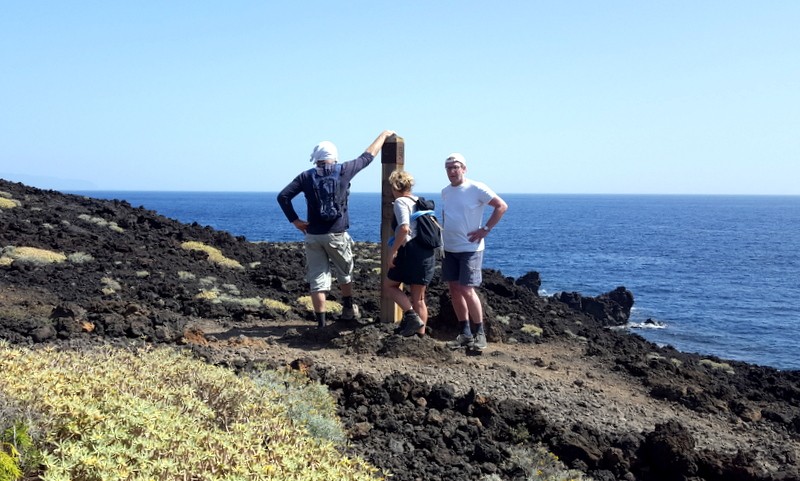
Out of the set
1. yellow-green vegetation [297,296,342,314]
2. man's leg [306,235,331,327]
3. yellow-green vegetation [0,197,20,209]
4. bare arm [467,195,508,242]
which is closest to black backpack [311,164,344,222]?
man's leg [306,235,331,327]

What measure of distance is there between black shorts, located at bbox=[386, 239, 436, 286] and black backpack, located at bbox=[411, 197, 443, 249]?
8cm

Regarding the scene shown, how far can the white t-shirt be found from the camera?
745 centimetres

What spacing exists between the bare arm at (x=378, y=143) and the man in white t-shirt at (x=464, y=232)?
35.3 inches

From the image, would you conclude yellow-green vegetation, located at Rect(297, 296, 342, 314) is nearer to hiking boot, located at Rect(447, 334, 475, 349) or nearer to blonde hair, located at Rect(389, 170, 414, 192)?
hiking boot, located at Rect(447, 334, 475, 349)

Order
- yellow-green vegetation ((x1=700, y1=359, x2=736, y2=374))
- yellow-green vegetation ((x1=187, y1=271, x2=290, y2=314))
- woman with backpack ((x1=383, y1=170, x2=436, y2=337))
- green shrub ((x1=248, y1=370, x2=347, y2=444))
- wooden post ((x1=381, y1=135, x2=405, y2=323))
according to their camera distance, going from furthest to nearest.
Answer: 1. yellow-green vegetation ((x1=700, y1=359, x2=736, y2=374))
2. yellow-green vegetation ((x1=187, y1=271, x2=290, y2=314))
3. wooden post ((x1=381, y1=135, x2=405, y2=323))
4. woman with backpack ((x1=383, y1=170, x2=436, y2=337))
5. green shrub ((x1=248, y1=370, x2=347, y2=444))

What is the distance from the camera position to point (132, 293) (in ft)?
34.2

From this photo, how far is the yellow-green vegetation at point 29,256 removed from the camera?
36.7ft

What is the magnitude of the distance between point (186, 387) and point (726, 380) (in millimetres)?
8479

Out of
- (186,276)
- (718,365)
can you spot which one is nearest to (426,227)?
(186,276)

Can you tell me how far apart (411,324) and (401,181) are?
150 cm

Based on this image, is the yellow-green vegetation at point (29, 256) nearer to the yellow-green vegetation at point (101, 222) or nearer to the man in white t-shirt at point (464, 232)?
the yellow-green vegetation at point (101, 222)

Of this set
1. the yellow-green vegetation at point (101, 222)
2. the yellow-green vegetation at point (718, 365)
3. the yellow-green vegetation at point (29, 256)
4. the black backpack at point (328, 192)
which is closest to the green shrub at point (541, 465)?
the black backpack at point (328, 192)

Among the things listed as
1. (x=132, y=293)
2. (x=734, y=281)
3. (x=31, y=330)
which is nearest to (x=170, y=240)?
(x=132, y=293)

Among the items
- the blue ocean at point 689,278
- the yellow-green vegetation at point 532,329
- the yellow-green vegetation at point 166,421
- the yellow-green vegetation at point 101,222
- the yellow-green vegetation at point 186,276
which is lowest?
the blue ocean at point 689,278
